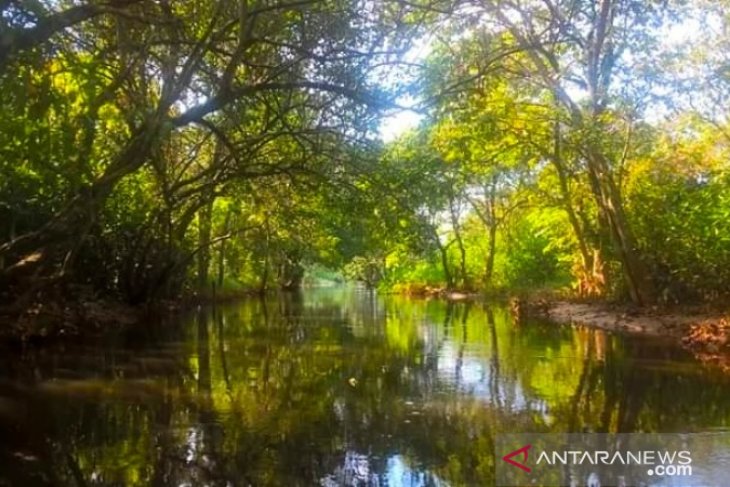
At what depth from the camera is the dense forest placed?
9.88 metres

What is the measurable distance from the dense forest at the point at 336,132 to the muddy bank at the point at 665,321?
2.67 ft

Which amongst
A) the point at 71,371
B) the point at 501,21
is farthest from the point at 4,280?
→ the point at 501,21

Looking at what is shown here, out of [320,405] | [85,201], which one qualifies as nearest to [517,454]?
[320,405]

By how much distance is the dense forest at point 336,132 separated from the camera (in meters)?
9.88

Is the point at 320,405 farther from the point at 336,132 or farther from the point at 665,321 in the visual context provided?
the point at 665,321

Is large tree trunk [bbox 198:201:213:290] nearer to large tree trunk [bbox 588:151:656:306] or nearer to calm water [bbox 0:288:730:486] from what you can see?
calm water [bbox 0:288:730:486]

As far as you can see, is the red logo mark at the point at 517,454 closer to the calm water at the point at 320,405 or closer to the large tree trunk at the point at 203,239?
the calm water at the point at 320,405

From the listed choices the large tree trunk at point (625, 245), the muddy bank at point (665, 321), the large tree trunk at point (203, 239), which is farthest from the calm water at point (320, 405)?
the large tree trunk at point (203, 239)

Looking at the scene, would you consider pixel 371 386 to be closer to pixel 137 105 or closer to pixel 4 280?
pixel 137 105

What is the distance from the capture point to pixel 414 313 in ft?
85.7

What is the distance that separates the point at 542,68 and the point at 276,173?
7399 millimetres

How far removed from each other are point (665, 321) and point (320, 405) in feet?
36.3

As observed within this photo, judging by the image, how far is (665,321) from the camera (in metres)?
16.7

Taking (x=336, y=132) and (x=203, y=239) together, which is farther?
(x=203, y=239)
